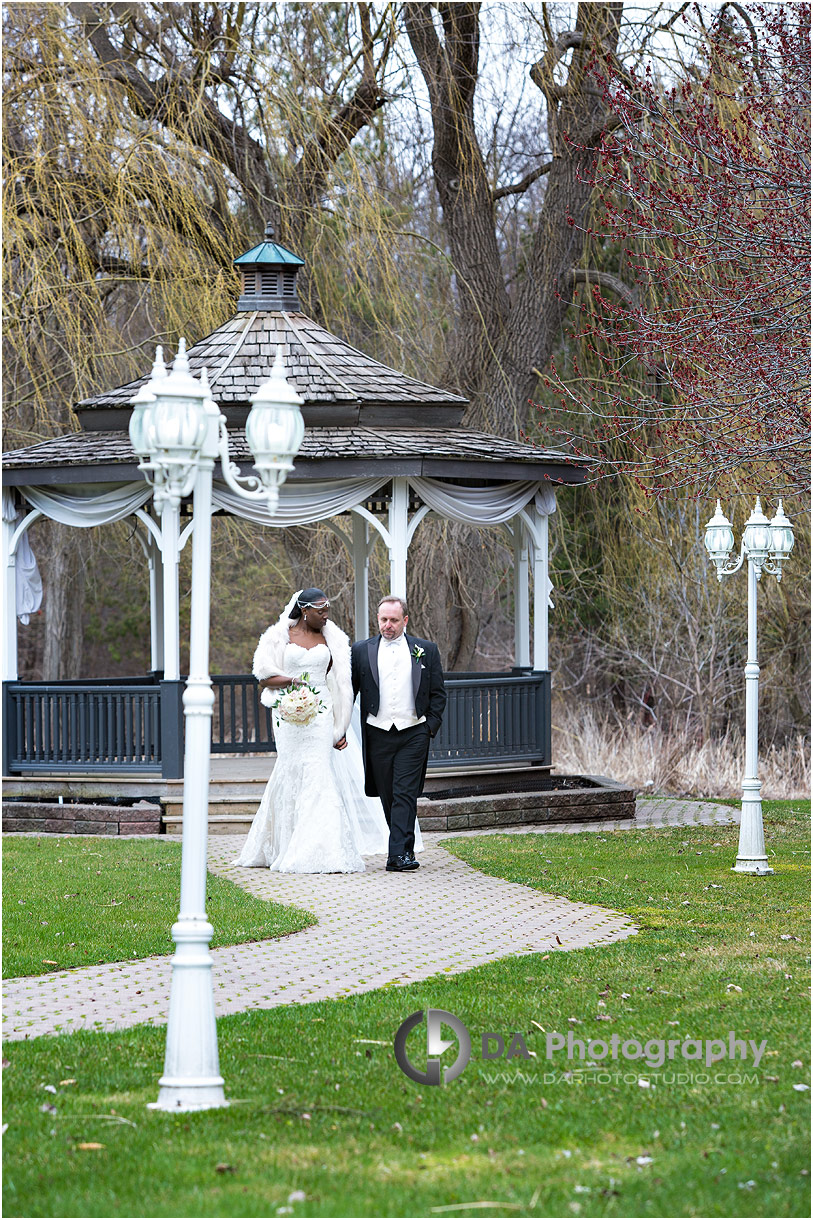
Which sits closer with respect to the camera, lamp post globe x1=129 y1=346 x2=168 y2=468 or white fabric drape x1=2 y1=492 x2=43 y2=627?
lamp post globe x1=129 y1=346 x2=168 y2=468

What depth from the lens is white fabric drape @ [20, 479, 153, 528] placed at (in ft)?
51.0

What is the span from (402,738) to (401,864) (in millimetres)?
1002

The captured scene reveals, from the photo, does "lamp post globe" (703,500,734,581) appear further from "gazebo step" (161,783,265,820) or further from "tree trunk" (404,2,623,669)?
"tree trunk" (404,2,623,669)

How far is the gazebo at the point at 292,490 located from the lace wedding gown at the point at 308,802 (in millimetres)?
2843

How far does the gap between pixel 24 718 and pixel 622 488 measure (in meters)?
8.59

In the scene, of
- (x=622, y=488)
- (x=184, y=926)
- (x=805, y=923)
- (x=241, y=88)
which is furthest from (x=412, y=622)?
(x=184, y=926)

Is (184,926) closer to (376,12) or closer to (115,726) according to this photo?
(115,726)

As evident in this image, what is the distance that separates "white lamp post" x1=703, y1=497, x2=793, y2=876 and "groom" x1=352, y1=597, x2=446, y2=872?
2.41 metres

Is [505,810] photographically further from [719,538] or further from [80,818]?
[719,538]

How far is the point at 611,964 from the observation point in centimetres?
827

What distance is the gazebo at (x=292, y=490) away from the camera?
49.3 ft

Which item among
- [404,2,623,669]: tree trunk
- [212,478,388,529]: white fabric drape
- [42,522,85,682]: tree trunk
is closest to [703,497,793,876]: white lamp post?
[212,478,388,529]: white fabric drape

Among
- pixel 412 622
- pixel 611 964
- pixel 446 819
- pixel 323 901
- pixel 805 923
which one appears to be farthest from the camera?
pixel 412 622

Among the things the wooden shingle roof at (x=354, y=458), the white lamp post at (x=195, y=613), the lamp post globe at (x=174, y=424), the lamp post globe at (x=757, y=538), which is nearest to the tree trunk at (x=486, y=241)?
the wooden shingle roof at (x=354, y=458)
